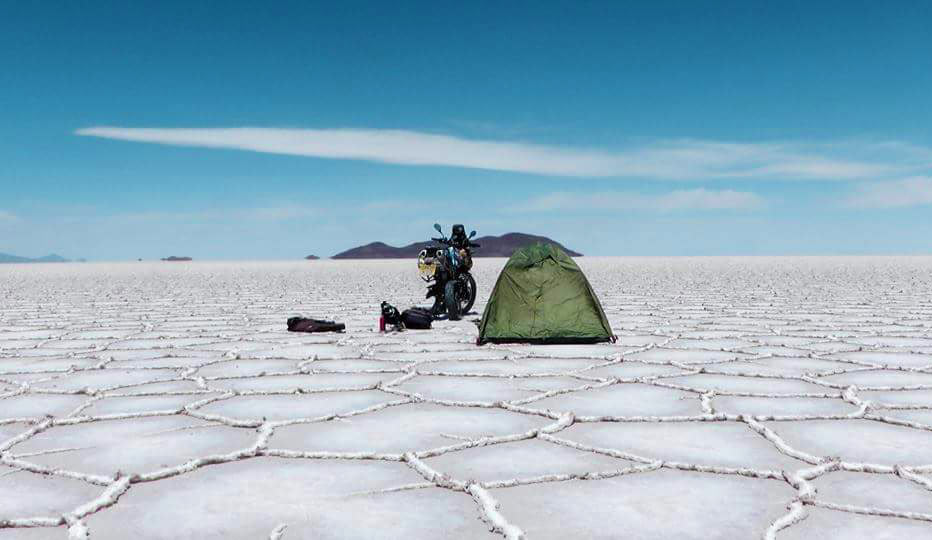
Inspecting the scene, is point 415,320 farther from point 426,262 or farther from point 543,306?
point 543,306

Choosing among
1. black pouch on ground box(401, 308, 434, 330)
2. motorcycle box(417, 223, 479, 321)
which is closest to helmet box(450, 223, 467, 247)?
motorcycle box(417, 223, 479, 321)

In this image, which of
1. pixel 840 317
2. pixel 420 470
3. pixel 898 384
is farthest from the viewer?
pixel 840 317

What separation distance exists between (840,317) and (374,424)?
6.86 meters

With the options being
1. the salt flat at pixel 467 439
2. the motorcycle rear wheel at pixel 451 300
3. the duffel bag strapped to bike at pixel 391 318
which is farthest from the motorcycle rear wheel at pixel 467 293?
the salt flat at pixel 467 439

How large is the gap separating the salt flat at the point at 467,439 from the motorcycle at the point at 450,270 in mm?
1896

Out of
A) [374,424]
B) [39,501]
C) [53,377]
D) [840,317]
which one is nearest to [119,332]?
[53,377]

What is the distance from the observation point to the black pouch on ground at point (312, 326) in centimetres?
762

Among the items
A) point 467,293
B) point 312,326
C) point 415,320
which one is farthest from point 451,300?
point 312,326

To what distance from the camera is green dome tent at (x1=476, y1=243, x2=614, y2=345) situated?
6.47 m

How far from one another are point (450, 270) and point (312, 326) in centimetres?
174

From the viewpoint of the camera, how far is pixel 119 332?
794cm

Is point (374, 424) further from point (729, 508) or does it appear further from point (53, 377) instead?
point (53, 377)

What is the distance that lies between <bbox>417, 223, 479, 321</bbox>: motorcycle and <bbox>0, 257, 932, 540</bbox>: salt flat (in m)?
1.90

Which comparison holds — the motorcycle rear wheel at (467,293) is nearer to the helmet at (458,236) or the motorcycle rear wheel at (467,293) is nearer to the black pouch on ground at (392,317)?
the helmet at (458,236)
